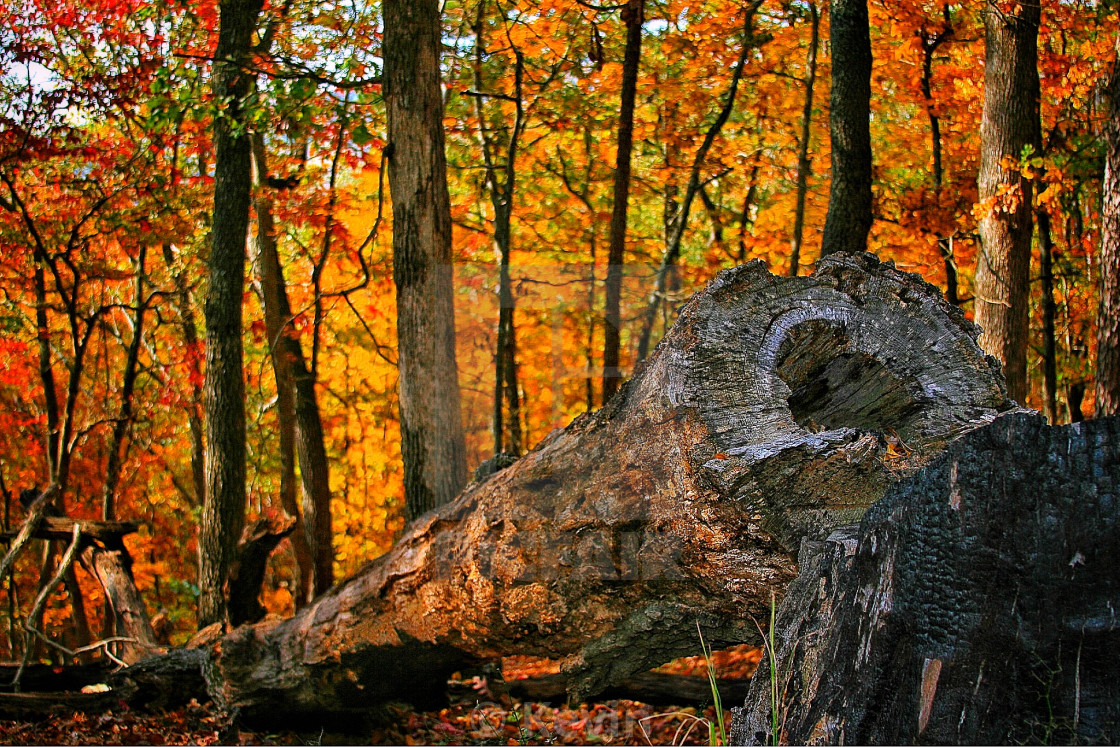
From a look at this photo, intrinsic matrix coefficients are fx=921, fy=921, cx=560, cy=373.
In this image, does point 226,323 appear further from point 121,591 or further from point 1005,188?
point 1005,188

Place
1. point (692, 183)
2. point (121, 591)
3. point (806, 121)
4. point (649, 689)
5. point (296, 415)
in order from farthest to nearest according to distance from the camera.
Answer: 1. point (692, 183)
2. point (806, 121)
3. point (296, 415)
4. point (121, 591)
5. point (649, 689)

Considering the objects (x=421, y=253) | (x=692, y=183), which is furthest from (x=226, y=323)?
(x=692, y=183)

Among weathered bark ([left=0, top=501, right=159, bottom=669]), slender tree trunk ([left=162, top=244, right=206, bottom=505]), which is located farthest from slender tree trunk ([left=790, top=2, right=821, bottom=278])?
slender tree trunk ([left=162, top=244, right=206, bottom=505])

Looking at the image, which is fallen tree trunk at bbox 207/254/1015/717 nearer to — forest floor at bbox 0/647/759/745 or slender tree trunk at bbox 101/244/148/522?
forest floor at bbox 0/647/759/745

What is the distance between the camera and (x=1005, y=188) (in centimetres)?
809

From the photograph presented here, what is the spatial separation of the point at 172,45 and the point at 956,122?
391 inches

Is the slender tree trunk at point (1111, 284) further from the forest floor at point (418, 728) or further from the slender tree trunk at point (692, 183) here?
the slender tree trunk at point (692, 183)

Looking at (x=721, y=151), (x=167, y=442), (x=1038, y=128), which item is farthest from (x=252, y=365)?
(x=1038, y=128)

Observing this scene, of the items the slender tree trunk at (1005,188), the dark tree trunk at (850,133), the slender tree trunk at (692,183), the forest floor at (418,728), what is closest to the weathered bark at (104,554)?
the forest floor at (418,728)

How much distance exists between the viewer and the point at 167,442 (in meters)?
17.0

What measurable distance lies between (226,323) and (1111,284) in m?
6.69

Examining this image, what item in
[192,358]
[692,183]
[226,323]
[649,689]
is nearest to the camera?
[649,689]

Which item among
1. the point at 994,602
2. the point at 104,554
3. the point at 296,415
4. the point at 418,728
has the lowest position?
the point at 418,728

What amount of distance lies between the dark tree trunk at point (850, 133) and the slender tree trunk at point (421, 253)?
294 cm
